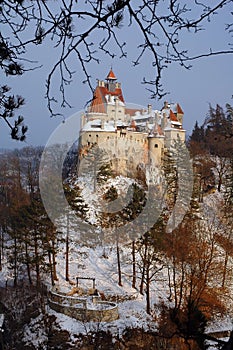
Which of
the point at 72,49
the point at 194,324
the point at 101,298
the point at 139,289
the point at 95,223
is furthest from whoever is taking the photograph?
the point at 95,223

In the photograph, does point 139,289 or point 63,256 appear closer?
point 139,289

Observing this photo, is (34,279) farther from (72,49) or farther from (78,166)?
(72,49)

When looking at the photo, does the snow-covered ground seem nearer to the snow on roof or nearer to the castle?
the castle

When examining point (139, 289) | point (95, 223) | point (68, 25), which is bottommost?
point (139, 289)

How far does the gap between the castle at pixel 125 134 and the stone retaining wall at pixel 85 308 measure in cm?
1833

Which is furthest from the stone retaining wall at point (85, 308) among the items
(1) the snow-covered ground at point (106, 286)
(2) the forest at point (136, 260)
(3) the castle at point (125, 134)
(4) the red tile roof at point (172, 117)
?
(4) the red tile roof at point (172, 117)

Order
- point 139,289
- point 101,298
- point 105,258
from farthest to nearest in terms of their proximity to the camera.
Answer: point 105,258 < point 139,289 < point 101,298

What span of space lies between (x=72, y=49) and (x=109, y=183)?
27014 mm

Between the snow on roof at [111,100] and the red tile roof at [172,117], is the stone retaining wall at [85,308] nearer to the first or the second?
the snow on roof at [111,100]

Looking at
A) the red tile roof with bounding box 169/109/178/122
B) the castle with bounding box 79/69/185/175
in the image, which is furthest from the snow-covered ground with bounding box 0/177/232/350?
the red tile roof with bounding box 169/109/178/122

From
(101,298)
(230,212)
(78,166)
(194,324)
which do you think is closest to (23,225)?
(101,298)

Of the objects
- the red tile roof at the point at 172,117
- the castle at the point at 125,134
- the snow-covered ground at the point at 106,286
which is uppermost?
the red tile roof at the point at 172,117

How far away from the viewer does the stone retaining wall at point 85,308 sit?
1470 cm

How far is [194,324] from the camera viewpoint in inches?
92.9
